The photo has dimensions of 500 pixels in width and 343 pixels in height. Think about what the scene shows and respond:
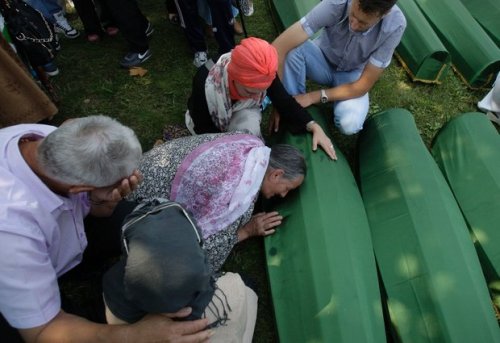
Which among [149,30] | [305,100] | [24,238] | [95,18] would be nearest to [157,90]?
[149,30]

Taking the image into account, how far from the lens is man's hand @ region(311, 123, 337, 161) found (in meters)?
2.81

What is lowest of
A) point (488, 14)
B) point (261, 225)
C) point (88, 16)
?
point (488, 14)

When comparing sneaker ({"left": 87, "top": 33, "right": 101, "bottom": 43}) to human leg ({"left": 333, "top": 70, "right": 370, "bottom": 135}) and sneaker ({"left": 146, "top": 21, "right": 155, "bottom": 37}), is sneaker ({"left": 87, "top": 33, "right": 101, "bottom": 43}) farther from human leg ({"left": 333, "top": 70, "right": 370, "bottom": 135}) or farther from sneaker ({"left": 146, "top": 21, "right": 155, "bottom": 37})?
human leg ({"left": 333, "top": 70, "right": 370, "bottom": 135})

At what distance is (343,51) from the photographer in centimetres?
326

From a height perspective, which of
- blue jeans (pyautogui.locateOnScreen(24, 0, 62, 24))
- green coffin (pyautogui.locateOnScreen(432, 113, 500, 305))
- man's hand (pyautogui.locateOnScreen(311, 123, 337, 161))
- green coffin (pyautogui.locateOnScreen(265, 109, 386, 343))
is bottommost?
A: green coffin (pyautogui.locateOnScreen(432, 113, 500, 305))

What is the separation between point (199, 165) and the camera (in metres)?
2.32

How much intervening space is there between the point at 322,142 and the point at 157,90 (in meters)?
1.98

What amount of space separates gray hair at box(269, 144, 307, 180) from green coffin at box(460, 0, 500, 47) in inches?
136

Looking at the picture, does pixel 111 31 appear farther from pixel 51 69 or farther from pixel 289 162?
pixel 289 162

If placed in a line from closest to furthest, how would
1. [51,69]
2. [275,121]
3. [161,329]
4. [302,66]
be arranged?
[161,329] → [275,121] → [302,66] → [51,69]

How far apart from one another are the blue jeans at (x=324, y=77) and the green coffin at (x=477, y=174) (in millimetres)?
713

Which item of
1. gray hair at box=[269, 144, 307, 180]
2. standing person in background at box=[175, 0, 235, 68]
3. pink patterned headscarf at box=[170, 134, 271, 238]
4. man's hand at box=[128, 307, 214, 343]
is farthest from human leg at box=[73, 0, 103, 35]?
man's hand at box=[128, 307, 214, 343]

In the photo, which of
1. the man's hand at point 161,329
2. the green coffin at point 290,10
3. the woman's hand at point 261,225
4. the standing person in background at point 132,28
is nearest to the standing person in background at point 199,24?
the standing person in background at point 132,28

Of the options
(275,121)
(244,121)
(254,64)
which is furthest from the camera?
(275,121)
